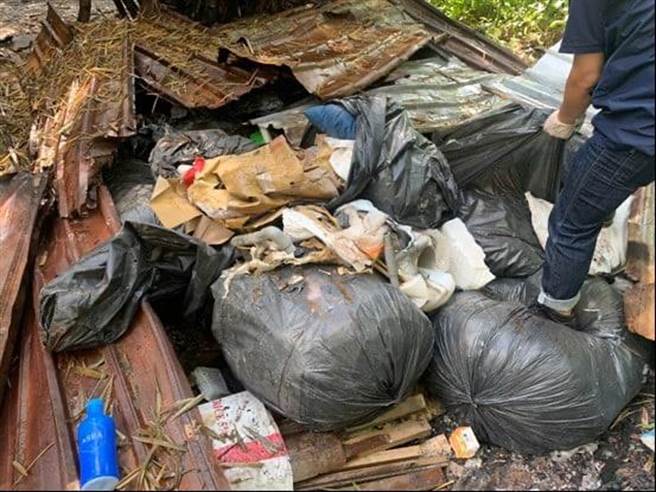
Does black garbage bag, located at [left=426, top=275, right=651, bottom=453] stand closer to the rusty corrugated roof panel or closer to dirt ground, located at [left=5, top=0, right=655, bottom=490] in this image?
dirt ground, located at [left=5, top=0, right=655, bottom=490]

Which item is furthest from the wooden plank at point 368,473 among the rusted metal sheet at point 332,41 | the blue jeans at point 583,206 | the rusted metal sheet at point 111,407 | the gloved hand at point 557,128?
the rusted metal sheet at point 332,41

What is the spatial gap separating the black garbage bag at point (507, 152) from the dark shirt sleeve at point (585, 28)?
2.15 feet

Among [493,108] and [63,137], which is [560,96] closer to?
[493,108]

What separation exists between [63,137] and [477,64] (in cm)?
227

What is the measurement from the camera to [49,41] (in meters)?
4.43

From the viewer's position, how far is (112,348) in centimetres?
247

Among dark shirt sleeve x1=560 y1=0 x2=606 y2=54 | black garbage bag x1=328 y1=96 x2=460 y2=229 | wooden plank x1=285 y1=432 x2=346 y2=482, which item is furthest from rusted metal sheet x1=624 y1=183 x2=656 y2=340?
wooden plank x1=285 y1=432 x2=346 y2=482

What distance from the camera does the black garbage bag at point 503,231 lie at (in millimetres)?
2826

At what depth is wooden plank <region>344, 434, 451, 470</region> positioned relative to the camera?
235 cm

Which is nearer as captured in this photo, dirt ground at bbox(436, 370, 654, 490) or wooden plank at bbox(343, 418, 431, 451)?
dirt ground at bbox(436, 370, 654, 490)

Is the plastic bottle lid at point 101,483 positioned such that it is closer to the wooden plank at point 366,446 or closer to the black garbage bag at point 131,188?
the wooden plank at point 366,446

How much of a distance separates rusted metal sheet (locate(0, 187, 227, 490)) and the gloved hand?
1675 mm

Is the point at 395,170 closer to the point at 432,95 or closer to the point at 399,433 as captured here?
the point at 432,95

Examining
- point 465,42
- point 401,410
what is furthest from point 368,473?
point 465,42
